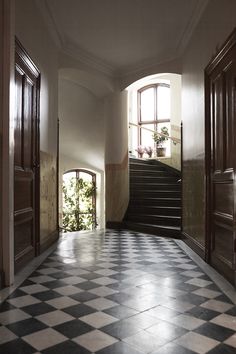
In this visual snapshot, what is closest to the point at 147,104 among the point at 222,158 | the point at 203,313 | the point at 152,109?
the point at 152,109

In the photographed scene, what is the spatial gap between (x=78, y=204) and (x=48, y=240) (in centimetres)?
604

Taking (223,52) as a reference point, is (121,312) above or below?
below

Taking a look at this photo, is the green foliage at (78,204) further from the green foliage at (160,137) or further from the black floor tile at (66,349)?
the black floor tile at (66,349)

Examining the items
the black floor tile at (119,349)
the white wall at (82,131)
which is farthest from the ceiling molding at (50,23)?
the black floor tile at (119,349)

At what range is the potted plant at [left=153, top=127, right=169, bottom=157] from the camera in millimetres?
11859

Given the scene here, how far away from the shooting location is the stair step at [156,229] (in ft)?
22.0

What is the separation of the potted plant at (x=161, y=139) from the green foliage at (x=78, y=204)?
2502mm

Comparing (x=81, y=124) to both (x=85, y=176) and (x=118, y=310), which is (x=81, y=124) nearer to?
(x=85, y=176)

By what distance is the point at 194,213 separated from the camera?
5465 mm

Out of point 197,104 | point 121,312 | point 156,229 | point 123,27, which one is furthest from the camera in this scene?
point 156,229

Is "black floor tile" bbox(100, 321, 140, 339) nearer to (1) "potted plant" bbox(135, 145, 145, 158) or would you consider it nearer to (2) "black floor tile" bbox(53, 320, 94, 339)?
(2) "black floor tile" bbox(53, 320, 94, 339)

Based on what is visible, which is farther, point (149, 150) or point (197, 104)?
point (149, 150)

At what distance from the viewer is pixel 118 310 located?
2746 millimetres

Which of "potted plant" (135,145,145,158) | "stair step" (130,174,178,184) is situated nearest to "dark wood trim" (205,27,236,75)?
"stair step" (130,174,178,184)
